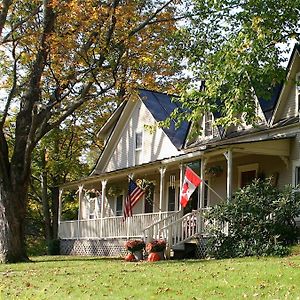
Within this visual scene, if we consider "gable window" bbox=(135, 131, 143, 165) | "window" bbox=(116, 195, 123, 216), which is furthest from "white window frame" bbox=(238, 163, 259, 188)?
"window" bbox=(116, 195, 123, 216)

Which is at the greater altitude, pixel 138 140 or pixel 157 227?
pixel 138 140

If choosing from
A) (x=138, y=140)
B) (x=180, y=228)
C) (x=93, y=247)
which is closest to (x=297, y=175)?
(x=180, y=228)

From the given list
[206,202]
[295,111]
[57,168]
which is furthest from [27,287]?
[57,168]

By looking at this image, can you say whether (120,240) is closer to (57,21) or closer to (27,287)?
(57,21)

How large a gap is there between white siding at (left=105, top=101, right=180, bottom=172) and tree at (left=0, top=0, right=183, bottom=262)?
18.1ft

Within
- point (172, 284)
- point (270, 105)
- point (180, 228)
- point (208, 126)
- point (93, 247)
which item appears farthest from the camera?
point (93, 247)

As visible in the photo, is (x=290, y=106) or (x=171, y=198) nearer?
(x=290, y=106)

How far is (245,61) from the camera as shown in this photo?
16016 millimetres

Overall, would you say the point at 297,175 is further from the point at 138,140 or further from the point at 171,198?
the point at 138,140

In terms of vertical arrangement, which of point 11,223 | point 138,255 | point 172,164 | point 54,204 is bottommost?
point 138,255

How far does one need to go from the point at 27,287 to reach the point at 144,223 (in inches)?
488

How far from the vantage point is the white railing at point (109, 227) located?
82.1ft

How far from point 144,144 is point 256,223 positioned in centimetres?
1254

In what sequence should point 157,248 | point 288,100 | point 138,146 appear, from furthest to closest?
point 138,146
point 288,100
point 157,248
